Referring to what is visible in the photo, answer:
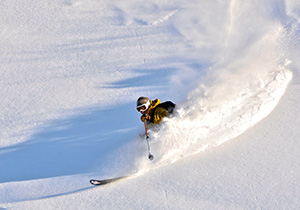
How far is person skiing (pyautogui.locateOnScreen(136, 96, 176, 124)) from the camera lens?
4.05 meters

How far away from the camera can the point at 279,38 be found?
4.91 metres

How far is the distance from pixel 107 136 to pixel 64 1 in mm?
2449

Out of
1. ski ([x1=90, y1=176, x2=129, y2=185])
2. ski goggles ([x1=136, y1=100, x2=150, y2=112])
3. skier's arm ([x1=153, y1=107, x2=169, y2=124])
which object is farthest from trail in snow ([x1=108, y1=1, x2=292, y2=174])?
ski goggles ([x1=136, y1=100, x2=150, y2=112])

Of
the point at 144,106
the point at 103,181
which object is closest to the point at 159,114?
the point at 144,106

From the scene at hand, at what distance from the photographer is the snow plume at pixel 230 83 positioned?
435cm

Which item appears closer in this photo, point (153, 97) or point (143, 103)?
point (143, 103)

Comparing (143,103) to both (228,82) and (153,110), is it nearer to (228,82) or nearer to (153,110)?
(153,110)

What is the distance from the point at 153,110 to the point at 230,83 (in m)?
1.16

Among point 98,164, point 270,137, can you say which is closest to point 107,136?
point 98,164

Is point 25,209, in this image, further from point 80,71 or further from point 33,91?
point 80,71

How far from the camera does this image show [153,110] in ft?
13.7

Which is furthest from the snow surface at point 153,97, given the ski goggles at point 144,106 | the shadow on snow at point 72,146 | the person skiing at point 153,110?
the ski goggles at point 144,106

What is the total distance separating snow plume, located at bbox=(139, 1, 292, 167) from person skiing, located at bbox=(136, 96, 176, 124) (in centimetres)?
18

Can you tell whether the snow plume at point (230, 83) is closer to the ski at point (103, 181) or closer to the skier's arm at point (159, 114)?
the skier's arm at point (159, 114)
